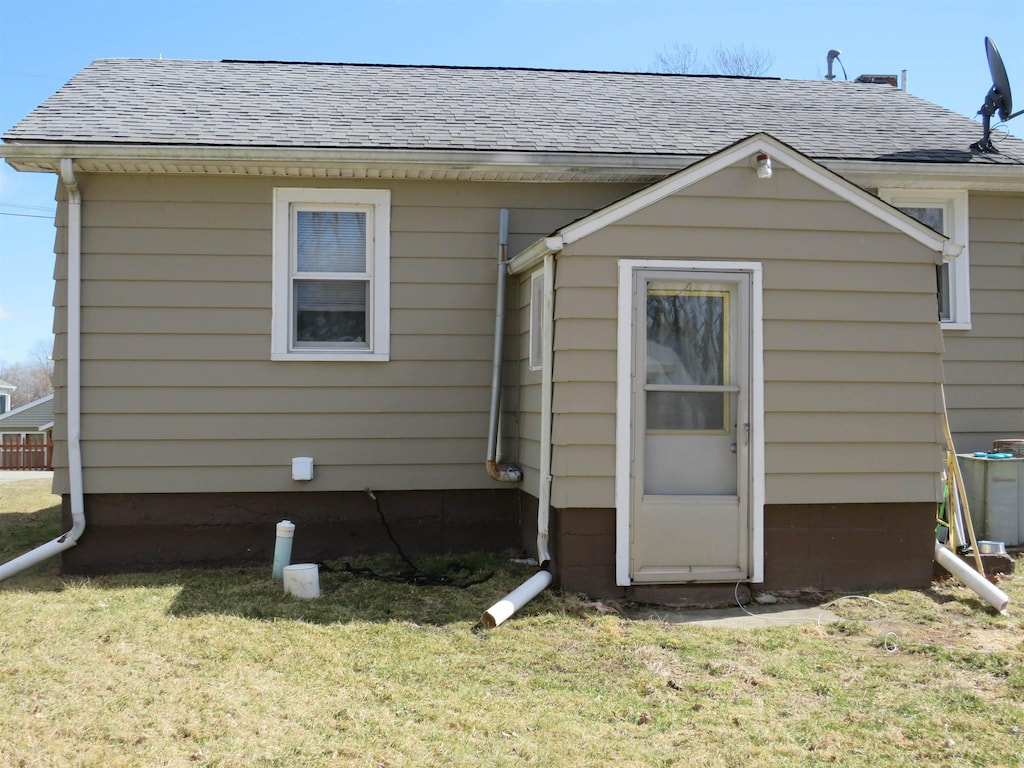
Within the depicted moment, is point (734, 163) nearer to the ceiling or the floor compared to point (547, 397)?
nearer to the ceiling

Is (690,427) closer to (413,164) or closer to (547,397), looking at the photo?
(547,397)

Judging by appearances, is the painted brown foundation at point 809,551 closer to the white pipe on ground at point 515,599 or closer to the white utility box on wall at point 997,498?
the white pipe on ground at point 515,599

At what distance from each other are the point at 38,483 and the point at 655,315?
13496 millimetres

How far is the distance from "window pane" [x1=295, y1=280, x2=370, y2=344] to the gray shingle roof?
108cm

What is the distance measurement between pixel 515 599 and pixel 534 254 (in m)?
2.23

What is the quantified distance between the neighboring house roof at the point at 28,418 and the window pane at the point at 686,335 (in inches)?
1228

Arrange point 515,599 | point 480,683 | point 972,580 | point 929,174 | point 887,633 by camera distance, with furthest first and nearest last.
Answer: point 929,174 → point 972,580 → point 515,599 → point 887,633 → point 480,683

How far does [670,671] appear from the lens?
4.50 m

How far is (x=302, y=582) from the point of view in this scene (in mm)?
5844

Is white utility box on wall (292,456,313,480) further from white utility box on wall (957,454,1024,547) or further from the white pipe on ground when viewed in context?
white utility box on wall (957,454,1024,547)

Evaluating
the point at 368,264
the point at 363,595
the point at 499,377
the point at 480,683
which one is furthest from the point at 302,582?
the point at 368,264

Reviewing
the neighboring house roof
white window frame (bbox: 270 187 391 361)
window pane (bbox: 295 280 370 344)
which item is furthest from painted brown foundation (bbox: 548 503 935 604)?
the neighboring house roof

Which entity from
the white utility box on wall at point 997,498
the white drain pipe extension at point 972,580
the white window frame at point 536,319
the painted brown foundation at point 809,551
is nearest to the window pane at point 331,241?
the white window frame at point 536,319

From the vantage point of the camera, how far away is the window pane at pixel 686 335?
5.84m
